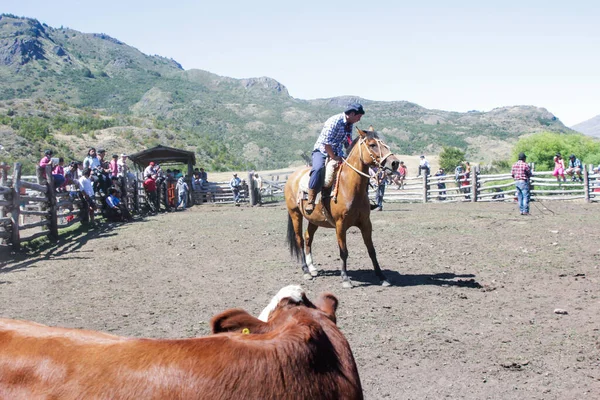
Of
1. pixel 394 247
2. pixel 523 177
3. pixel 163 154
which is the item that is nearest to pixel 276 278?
pixel 394 247

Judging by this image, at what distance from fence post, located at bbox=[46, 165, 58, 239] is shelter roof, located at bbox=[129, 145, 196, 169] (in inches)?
646

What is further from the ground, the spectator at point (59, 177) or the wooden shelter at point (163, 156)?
the wooden shelter at point (163, 156)

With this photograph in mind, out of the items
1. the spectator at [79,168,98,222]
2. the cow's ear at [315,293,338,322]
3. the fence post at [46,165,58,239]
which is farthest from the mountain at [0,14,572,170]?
the cow's ear at [315,293,338,322]

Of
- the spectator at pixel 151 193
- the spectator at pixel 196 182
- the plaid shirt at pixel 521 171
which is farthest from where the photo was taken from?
the spectator at pixel 196 182

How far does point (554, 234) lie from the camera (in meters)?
12.0

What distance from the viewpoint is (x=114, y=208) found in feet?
58.7

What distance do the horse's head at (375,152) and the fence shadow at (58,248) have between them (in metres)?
6.01

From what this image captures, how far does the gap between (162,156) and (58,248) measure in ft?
64.5

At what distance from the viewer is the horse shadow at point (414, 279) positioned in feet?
25.8

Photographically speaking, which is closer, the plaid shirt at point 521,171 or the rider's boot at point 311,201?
the rider's boot at point 311,201

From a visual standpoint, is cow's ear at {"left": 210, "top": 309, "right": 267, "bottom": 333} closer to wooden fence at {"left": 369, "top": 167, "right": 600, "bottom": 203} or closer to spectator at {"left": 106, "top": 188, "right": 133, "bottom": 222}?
spectator at {"left": 106, "top": 188, "right": 133, "bottom": 222}

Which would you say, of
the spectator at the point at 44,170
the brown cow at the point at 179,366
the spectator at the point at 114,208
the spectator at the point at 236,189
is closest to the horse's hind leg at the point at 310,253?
the brown cow at the point at 179,366

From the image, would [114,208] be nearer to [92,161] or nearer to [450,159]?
[92,161]

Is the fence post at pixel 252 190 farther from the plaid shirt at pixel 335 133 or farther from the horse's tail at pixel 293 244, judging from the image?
the plaid shirt at pixel 335 133
